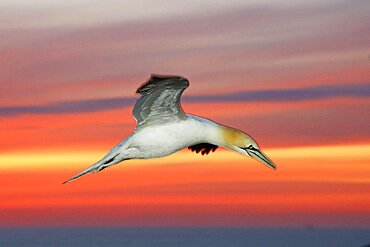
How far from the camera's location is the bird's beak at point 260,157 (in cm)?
2770

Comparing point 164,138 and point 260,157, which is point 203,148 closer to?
point 260,157

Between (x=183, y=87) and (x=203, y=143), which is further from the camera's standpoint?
(x=203, y=143)

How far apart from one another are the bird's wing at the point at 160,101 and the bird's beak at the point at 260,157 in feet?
7.38

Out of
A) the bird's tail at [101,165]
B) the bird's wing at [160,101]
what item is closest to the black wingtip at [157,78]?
the bird's wing at [160,101]

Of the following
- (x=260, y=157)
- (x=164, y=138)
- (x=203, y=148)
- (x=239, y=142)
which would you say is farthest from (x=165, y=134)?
(x=260, y=157)

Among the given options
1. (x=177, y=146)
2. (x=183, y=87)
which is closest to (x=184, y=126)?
(x=177, y=146)

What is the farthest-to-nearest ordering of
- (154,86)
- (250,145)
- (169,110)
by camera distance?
1. (250,145)
2. (169,110)
3. (154,86)

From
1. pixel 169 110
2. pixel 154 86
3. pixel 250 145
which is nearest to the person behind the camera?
pixel 154 86

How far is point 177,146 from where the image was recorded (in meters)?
26.4

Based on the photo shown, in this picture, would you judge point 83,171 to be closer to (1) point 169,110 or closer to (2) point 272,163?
(1) point 169,110

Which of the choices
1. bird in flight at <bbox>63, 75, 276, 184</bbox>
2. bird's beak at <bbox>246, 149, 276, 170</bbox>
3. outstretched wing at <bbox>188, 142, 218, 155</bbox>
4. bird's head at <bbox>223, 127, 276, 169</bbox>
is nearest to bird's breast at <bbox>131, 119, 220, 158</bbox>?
bird in flight at <bbox>63, 75, 276, 184</bbox>

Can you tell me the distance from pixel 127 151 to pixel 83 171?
1.23m

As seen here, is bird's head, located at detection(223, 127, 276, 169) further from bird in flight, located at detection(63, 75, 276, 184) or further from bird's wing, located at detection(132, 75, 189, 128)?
bird's wing, located at detection(132, 75, 189, 128)

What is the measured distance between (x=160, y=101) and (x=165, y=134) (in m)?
1.19
